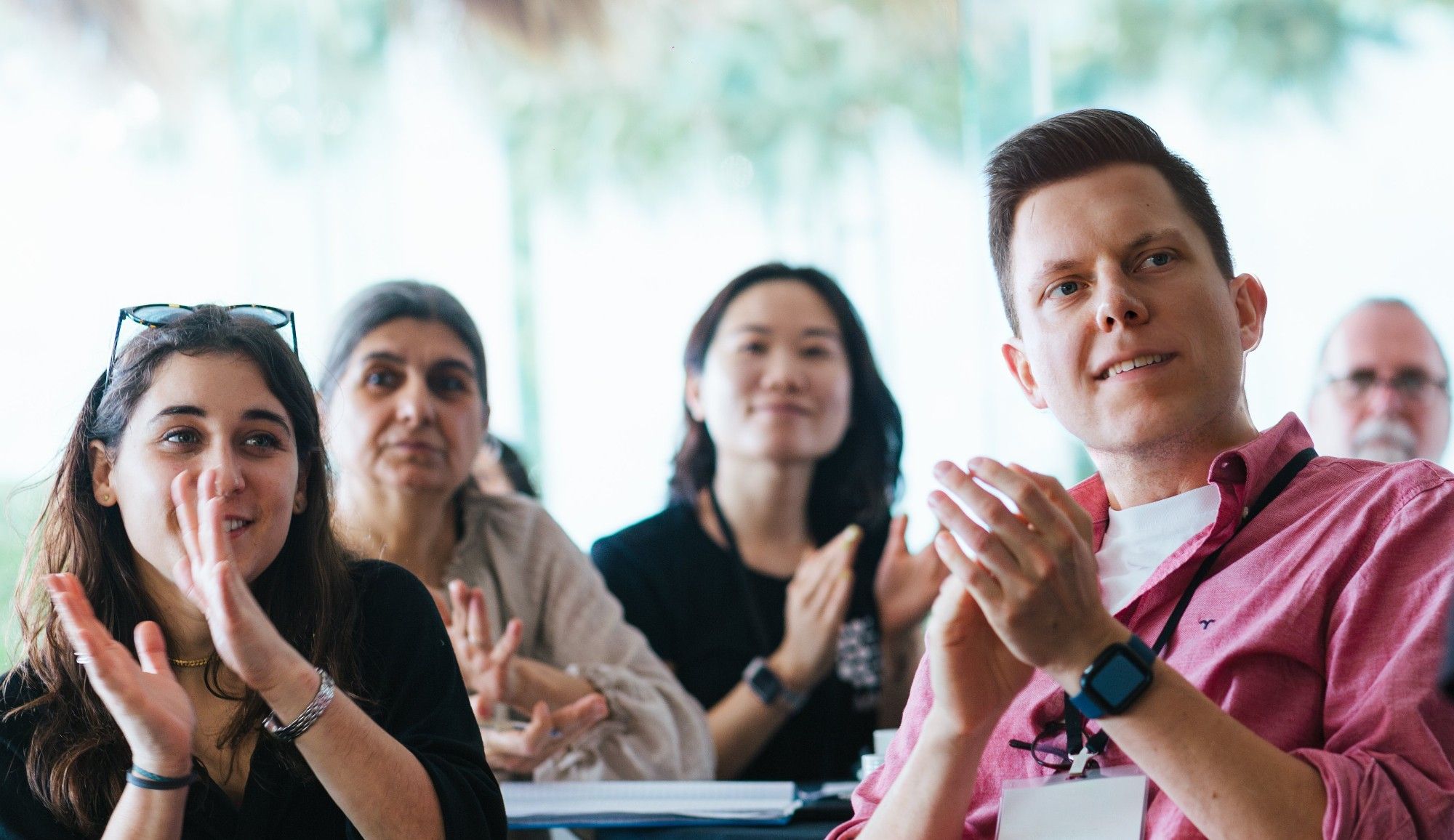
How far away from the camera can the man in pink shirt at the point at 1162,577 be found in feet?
3.61

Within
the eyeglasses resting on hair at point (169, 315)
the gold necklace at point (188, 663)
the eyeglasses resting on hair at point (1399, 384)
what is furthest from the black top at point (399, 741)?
the eyeglasses resting on hair at point (1399, 384)

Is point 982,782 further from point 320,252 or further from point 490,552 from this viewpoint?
point 320,252

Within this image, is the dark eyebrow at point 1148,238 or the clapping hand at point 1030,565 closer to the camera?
the clapping hand at point 1030,565

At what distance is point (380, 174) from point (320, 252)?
0.38 m

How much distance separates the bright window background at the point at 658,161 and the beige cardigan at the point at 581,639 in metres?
2.10

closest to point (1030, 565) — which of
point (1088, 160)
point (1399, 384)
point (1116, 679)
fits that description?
point (1116, 679)

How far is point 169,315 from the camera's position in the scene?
5.35 feet

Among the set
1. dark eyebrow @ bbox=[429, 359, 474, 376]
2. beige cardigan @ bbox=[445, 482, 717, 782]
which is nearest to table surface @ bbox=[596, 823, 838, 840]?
beige cardigan @ bbox=[445, 482, 717, 782]

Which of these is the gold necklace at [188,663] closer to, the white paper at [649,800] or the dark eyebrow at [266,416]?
the dark eyebrow at [266,416]

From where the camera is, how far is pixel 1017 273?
1505mm

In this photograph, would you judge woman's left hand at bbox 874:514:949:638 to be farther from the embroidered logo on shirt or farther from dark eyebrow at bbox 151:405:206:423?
dark eyebrow at bbox 151:405:206:423

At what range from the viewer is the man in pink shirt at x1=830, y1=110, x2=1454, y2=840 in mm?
1100

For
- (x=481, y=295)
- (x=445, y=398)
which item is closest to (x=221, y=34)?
(x=481, y=295)

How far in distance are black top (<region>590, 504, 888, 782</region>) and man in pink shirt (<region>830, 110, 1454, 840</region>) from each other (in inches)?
47.2
